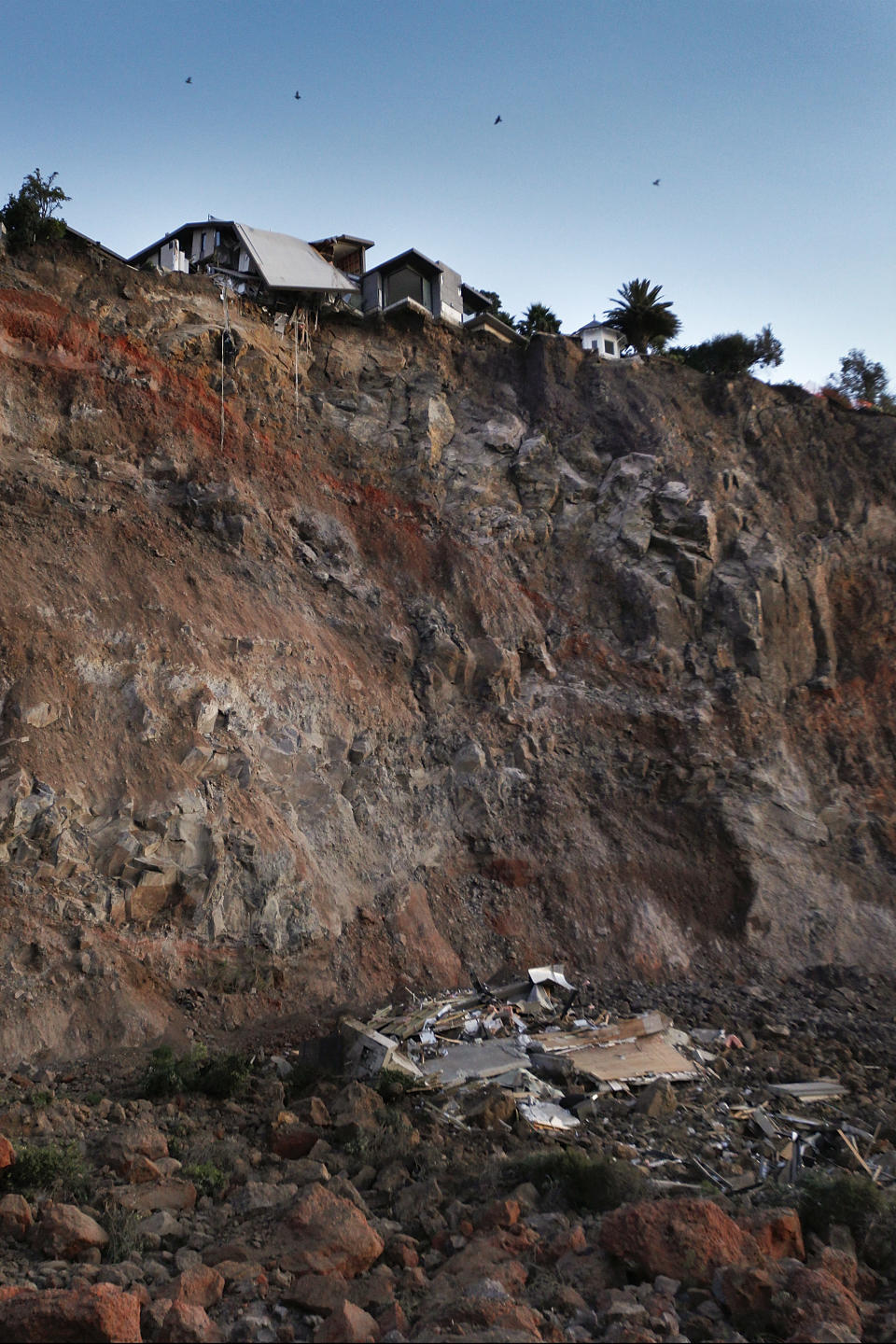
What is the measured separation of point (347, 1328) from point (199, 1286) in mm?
1230

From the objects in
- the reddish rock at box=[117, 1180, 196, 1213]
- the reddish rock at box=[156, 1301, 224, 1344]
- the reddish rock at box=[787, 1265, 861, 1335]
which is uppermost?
the reddish rock at box=[156, 1301, 224, 1344]

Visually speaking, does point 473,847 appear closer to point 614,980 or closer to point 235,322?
point 614,980

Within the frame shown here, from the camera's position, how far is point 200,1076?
11.2m

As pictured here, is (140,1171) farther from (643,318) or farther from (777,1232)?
(643,318)

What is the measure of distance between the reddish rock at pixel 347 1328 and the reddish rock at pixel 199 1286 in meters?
0.88

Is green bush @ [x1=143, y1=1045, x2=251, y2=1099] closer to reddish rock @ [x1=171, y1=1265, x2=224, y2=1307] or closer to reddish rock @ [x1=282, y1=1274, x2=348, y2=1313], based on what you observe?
reddish rock @ [x1=171, y1=1265, x2=224, y2=1307]

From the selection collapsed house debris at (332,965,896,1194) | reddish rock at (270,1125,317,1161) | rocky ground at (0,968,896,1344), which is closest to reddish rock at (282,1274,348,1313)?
rocky ground at (0,968,896,1344)

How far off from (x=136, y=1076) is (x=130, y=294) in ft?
54.7

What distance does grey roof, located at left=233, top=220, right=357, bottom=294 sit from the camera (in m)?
23.5

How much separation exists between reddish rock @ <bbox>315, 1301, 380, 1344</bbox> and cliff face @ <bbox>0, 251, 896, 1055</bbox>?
24.8ft

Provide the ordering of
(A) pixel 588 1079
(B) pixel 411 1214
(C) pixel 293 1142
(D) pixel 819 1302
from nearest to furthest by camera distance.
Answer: (D) pixel 819 1302, (B) pixel 411 1214, (C) pixel 293 1142, (A) pixel 588 1079

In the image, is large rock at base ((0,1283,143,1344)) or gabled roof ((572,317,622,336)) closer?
large rock at base ((0,1283,143,1344))

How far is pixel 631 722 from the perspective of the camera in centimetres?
2108

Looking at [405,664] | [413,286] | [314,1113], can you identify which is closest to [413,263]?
[413,286]
